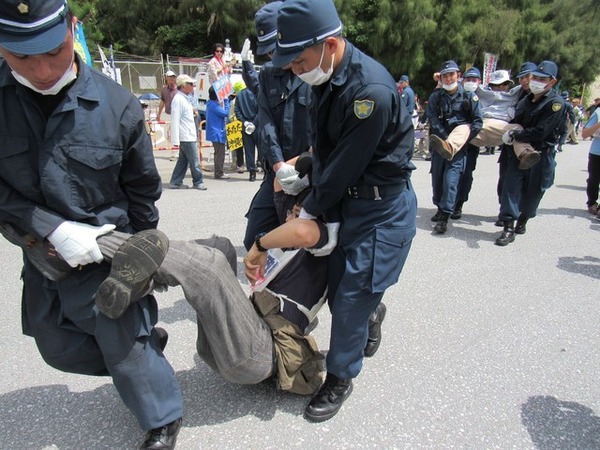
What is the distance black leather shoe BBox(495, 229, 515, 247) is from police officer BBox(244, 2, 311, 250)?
3.00 metres

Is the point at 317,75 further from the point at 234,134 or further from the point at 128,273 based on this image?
the point at 234,134

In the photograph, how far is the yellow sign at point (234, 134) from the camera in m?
8.73

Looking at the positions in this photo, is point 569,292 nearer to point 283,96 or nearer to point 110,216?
point 283,96

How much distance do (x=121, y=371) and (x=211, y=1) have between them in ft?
95.3

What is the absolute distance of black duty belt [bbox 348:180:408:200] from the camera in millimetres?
2188

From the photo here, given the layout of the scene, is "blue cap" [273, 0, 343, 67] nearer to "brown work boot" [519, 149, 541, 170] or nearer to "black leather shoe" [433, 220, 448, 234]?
"brown work boot" [519, 149, 541, 170]

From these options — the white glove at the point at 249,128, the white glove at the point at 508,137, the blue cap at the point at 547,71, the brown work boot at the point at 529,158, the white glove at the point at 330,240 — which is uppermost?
the blue cap at the point at 547,71

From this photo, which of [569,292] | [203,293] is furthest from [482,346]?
[203,293]

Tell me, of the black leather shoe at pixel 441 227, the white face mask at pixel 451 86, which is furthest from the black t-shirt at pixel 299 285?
the white face mask at pixel 451 86

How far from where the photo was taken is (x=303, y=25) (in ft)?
6.23

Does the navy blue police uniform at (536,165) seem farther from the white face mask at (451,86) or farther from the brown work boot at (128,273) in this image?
the brown work boot at (128,273)

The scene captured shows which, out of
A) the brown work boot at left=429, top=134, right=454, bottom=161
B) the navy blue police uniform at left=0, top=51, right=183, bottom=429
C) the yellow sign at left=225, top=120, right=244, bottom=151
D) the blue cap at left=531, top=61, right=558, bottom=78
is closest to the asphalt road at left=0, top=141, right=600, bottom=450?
the navy blue police uniform at left=0, top=51, right=183, bottom=429

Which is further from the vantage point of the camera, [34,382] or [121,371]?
[34,382]

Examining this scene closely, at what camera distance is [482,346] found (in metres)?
2.99
